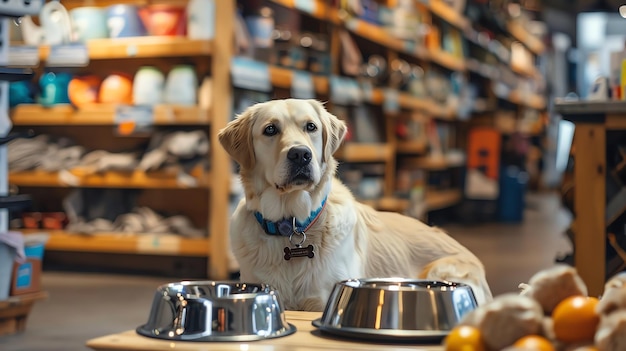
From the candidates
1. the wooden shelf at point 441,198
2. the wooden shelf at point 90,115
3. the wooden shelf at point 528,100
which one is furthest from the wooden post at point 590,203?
the wooden shelf at point 528,100

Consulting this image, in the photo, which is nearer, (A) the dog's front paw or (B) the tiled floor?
(A) the dog's front paw

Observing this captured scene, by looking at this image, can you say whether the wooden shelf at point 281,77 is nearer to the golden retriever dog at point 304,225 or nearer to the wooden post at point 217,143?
the wooden post at point 217,143

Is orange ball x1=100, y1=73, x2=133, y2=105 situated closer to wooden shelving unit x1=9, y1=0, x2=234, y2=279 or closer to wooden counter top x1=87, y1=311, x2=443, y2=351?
wooden shelving unit x1=9, y1=0, x2=234, y2=279

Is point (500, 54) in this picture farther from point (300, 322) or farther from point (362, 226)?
point (300, 322)

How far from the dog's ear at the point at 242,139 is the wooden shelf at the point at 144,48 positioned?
8.06 feet

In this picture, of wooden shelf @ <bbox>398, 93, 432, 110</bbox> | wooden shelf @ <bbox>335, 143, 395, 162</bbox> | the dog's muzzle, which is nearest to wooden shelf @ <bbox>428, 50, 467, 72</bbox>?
wooden shelf @ <bbox>398, 93, 432, 110</bbox>

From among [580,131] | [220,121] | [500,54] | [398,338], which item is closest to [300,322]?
[398,338]

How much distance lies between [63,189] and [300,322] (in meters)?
4.61

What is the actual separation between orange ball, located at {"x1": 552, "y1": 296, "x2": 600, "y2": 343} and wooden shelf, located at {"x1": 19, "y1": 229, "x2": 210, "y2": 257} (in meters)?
4.04

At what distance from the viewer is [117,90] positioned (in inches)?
218

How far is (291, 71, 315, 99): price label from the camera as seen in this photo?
5.73 meters

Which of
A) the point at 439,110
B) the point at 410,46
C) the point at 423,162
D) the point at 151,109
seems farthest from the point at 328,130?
the point at 439,110

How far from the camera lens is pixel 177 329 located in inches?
63.6

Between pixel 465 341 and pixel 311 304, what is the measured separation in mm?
1278
